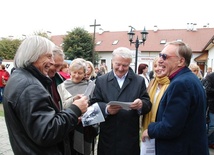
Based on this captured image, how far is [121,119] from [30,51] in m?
1.34

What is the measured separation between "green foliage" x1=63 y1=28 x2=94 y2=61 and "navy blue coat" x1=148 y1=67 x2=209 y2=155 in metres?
29.0

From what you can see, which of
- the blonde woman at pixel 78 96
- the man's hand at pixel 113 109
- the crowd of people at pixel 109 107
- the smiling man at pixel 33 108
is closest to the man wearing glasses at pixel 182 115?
the crowd of people at pixel 109 107

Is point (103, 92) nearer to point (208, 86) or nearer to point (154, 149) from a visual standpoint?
point (154, 149)

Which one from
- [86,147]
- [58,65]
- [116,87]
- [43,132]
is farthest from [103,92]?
[43,132]

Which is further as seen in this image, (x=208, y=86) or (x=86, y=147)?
(x=208, y=86)

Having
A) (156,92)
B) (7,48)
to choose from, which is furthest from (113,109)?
(7,48)

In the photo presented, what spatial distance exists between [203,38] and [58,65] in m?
34.7

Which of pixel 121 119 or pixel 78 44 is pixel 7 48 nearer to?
pixel 78 44

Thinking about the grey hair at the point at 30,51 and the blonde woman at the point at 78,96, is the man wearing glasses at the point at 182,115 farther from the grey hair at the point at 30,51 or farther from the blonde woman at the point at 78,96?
the grey hair at the point at 30,51

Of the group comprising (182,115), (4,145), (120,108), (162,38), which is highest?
(162,38)

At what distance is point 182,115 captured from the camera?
190cm

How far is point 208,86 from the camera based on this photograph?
15.3 ft

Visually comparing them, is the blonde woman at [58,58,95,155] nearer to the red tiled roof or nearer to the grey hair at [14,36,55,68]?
the grey hair at [14,36,55,68]

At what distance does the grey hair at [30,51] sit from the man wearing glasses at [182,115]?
114 cm
